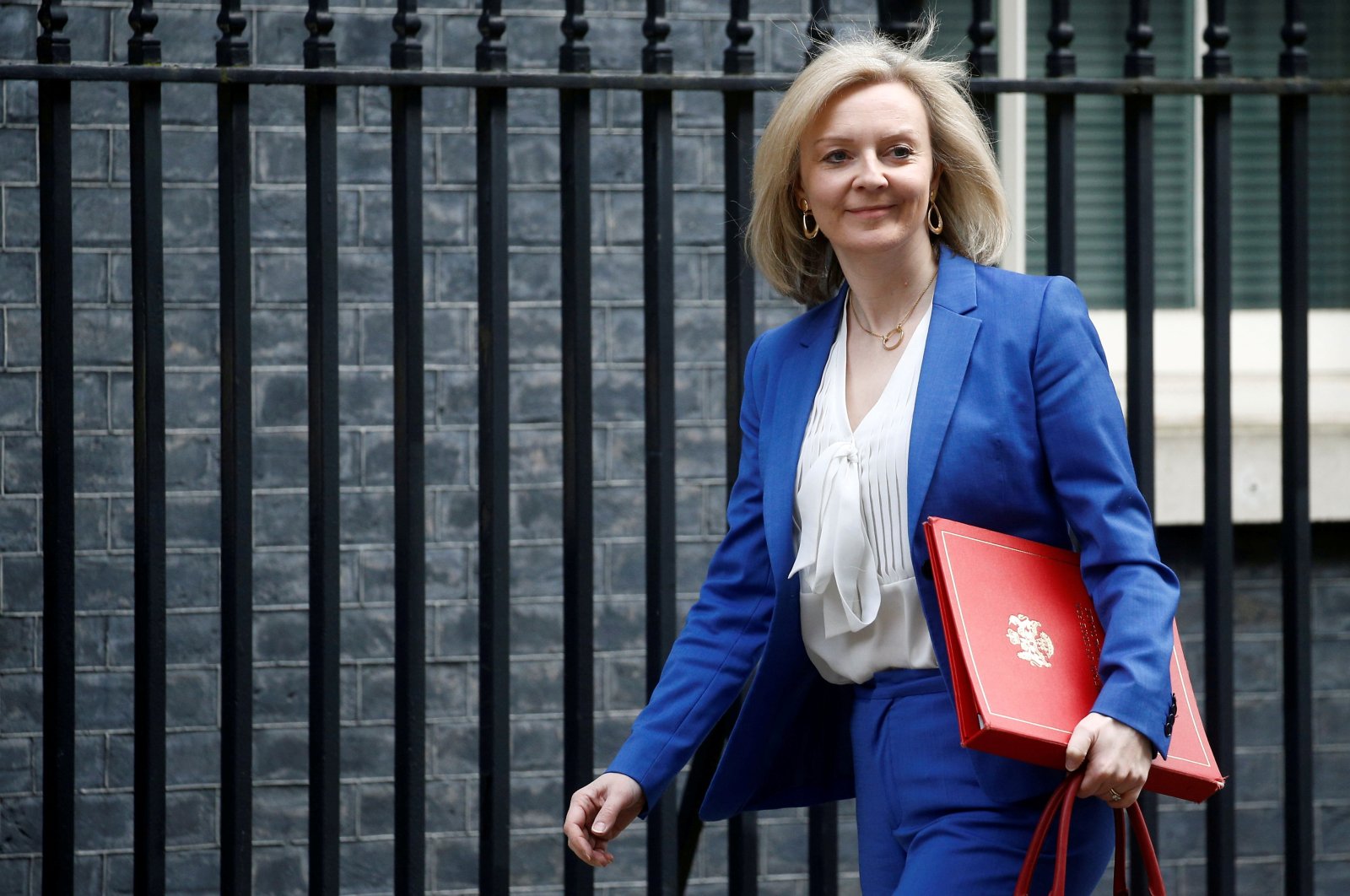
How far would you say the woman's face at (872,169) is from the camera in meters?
2.14

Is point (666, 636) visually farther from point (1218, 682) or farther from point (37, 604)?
point (37, 604)

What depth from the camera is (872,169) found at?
2143mm

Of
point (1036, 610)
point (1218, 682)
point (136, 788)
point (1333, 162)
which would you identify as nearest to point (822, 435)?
point (1036, 610)

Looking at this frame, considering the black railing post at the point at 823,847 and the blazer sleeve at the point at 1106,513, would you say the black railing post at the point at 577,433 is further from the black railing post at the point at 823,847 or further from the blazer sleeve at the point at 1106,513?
the blazer sleeve at the point at 1106,513

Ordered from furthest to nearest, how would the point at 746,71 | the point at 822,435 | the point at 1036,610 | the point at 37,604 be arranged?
the point at 37,604
the point at 746,71
the point at 822,435
the point at 1036,610

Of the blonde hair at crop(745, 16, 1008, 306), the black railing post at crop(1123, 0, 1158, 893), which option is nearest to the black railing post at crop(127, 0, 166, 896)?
the blonde hair at crop(745, 16, 1008, 306)

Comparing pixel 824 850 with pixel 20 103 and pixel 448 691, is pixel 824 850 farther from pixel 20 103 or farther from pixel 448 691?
pixel 20 103

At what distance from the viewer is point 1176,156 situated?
497 centimetres

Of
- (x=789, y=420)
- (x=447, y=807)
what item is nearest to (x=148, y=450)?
(x=789, y=420)

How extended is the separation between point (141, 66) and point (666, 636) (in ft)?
4.62

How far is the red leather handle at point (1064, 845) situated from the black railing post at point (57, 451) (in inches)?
69.0

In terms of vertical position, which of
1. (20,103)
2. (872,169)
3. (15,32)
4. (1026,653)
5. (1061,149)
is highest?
(15,32)

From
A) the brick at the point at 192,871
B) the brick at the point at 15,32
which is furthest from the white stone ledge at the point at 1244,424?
the brick at the point at 15,32

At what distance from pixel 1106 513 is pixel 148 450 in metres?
1.71
